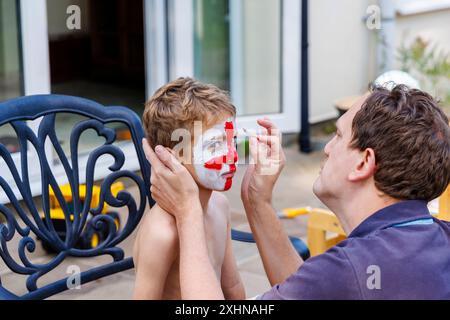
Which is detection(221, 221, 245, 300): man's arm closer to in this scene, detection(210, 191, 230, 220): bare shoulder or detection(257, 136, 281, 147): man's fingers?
detection(210, 191, 230, 220): bare shoulder

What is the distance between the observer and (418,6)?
7.20 meters

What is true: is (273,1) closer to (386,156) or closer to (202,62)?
(202,62)

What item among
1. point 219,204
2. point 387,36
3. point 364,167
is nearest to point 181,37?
point 387,36

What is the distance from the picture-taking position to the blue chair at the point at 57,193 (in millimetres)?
2100

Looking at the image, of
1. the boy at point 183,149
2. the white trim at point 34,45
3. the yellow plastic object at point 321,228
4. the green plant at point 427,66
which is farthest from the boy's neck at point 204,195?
the green plant at point 427,66

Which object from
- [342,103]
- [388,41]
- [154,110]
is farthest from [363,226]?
[388,41]

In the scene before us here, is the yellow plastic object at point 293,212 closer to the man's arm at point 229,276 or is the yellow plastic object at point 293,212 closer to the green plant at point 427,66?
the man's arm at point 229,276

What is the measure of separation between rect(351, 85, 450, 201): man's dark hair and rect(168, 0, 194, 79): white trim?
3.58 metres

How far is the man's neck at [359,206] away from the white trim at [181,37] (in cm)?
353

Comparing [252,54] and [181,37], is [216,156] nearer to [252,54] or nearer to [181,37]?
[181,37]

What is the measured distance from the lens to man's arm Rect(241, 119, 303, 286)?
2.01m

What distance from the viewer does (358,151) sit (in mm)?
1633

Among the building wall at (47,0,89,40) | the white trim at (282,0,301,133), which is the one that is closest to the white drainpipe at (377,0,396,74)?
the white trim at (282,0,301,133)

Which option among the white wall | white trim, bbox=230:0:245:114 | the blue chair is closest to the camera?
the blue chair
